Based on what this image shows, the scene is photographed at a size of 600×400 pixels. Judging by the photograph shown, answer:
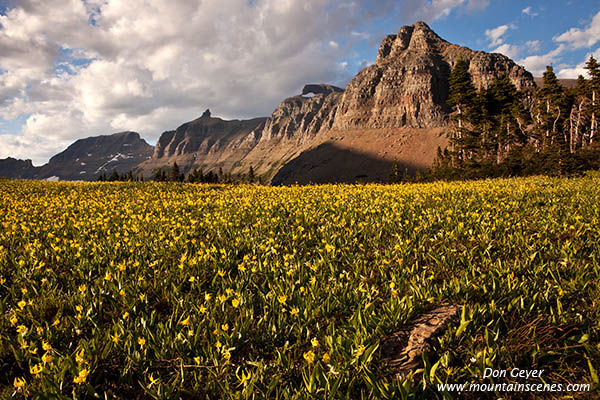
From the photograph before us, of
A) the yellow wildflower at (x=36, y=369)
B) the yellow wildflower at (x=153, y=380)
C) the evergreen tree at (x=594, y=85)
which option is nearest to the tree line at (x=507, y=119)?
the evergreen tree at (x=594, y=85)

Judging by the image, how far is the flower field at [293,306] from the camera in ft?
8.11

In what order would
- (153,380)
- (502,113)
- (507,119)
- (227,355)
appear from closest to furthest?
1. (153,380)
2. (227,355)
3. (502,113)
4. (507,119)

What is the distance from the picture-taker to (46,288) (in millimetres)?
4023

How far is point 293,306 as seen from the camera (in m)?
3.47

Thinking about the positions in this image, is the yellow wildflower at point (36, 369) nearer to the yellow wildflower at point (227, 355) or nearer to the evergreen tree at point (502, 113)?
the yellow wildflower at point (227, 355)

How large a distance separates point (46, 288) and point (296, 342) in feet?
12.3

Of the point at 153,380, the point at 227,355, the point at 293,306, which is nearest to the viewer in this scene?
the point at 153,380

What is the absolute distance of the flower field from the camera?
8.11ft

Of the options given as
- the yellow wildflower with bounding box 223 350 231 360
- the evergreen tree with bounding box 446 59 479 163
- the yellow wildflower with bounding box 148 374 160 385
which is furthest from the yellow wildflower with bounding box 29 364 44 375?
the evergreen tree with bounding box 446 59 479 163

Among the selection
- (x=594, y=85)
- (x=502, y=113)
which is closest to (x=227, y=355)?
(x=502, y=113)

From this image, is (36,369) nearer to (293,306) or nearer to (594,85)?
(293,306)

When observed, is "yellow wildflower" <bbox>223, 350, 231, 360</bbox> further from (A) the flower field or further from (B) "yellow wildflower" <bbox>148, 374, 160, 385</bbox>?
(B) "yellow wildflower" <bbox>148, 374, 160, 385</bbox>

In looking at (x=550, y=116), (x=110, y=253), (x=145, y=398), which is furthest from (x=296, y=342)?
(x=550, y=116)

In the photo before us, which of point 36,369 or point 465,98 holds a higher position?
point 465,98
